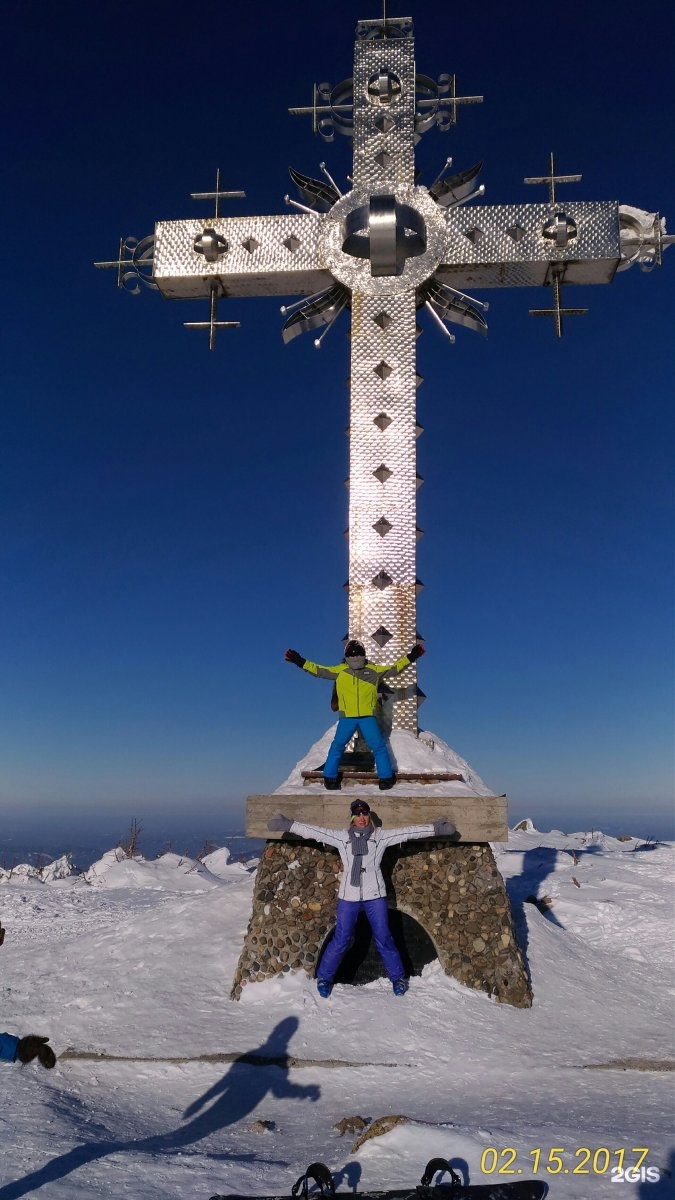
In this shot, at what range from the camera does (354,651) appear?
30.8 feet

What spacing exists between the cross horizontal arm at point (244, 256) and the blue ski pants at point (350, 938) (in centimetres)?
828

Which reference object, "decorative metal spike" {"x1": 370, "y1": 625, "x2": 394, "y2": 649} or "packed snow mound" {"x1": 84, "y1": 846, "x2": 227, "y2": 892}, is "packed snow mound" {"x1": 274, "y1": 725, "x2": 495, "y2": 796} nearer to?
"decorative metal spike" {"x1": 370, "y1": 625, "x2": 394, "y2": 649}

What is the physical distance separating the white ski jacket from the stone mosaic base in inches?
12.8

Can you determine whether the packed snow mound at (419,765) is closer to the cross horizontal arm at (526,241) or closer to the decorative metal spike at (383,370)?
the decorative metal spike at (383,370)

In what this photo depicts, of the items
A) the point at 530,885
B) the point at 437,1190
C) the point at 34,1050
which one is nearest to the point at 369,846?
the point at 34,1050

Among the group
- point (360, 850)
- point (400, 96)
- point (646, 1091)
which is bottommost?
point (646, 1091)

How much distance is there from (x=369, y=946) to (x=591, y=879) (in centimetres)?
636

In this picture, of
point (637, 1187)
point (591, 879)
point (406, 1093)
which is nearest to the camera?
point (637, 1187)

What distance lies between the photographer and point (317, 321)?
1192 centimetres

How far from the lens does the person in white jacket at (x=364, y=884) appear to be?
7.95 metres

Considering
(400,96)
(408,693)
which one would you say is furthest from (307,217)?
(408,693)

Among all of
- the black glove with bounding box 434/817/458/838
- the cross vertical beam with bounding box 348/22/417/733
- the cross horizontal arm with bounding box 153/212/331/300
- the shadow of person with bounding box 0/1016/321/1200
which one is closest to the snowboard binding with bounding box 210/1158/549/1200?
the shadow of person with bounding box 0/1016/321/1200

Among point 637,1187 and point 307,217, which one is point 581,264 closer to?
point 307,217

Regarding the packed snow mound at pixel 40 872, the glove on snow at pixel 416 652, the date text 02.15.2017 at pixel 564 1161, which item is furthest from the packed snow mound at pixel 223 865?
the date text 02.15.2017 at pixel 564 1161
